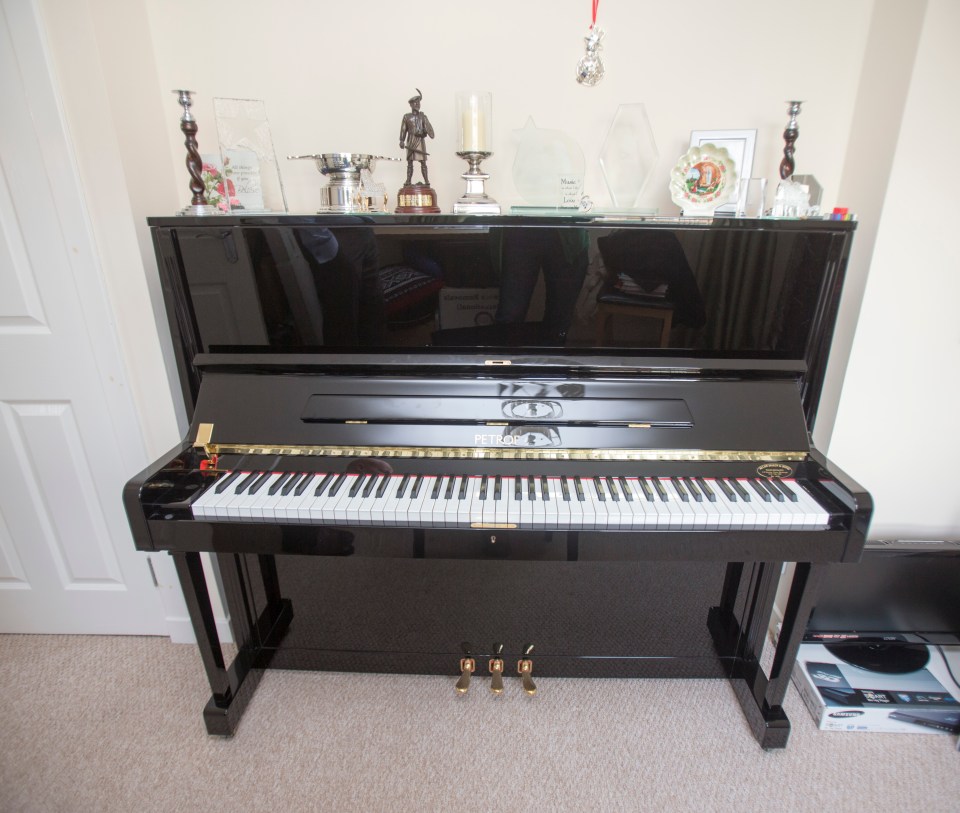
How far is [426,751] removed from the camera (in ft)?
4.32

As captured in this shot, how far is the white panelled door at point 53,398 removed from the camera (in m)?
1.18

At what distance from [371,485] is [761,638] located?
1.18 m

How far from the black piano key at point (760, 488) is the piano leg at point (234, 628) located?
127 centimetres

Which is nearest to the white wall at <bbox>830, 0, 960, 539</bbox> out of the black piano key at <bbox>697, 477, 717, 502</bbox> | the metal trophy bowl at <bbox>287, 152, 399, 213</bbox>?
the black piano key at <bbox>697, 477, 717, 502</bbox>

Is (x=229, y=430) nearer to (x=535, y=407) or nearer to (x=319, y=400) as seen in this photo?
(x=319, y=400)

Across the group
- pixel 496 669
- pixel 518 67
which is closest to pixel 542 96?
pixel 518 67

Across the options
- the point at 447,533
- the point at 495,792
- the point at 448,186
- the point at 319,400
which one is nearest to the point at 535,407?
the point at 447,533

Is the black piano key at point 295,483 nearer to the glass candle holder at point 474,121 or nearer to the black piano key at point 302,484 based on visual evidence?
the black piano key at point 302,484

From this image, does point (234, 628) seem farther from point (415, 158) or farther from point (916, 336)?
point (916, 336)

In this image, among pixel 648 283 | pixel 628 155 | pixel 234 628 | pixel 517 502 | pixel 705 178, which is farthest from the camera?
pixel 234 628

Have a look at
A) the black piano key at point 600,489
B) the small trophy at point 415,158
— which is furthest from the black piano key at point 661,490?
the small trophy at point 415,158

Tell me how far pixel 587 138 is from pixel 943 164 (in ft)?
2.83

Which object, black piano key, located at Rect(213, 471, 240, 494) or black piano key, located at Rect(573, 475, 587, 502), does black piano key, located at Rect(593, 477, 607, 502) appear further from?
black piano key, located at Rect(213, 471, 240, 494)

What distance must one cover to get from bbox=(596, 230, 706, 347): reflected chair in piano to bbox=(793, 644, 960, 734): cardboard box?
108 centimetres
